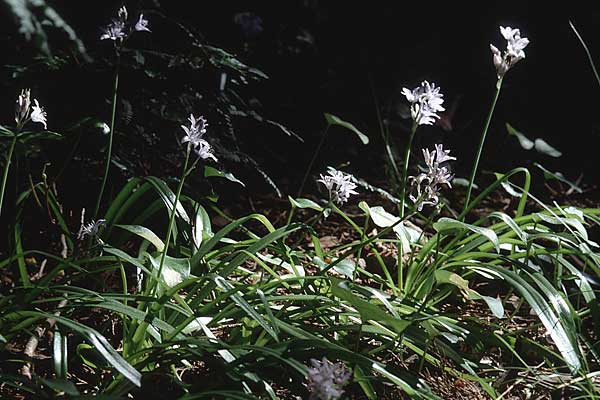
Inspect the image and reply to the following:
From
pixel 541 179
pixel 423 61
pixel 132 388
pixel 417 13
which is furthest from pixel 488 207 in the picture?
pixel 132 388

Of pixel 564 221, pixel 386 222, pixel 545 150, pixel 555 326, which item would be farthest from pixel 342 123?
pixel 545 150

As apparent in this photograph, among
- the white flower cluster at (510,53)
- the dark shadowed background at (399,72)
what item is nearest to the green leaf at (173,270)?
the white flower cluster at (510,53)

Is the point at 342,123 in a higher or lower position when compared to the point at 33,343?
higher

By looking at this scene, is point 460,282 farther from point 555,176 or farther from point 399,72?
point 399,72

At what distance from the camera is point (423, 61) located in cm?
366

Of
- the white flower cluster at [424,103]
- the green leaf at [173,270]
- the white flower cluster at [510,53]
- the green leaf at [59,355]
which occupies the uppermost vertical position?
the white flower cluster at [510,53]

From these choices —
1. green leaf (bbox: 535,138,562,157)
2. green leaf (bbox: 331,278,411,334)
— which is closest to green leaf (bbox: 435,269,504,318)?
green leaf (bbox: 331,278,411,334)

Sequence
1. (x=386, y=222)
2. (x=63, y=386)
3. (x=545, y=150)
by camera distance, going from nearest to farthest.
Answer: (x=63, y=386) < (x=386, y=222) < (x=545, y=150)

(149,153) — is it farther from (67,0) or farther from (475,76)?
(475,76)

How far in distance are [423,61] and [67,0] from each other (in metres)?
1.73

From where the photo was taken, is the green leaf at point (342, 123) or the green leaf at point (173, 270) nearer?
the green leaf at point (173, 270)

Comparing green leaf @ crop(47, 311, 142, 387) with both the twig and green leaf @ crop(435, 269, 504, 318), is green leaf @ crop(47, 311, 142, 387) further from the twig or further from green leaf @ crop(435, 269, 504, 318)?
green leaf @ crop(435, 269, 504, 318)

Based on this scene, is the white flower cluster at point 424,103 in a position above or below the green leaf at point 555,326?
above

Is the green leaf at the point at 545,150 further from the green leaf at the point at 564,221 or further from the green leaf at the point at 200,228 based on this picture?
the green leaf at the point at 200,228
